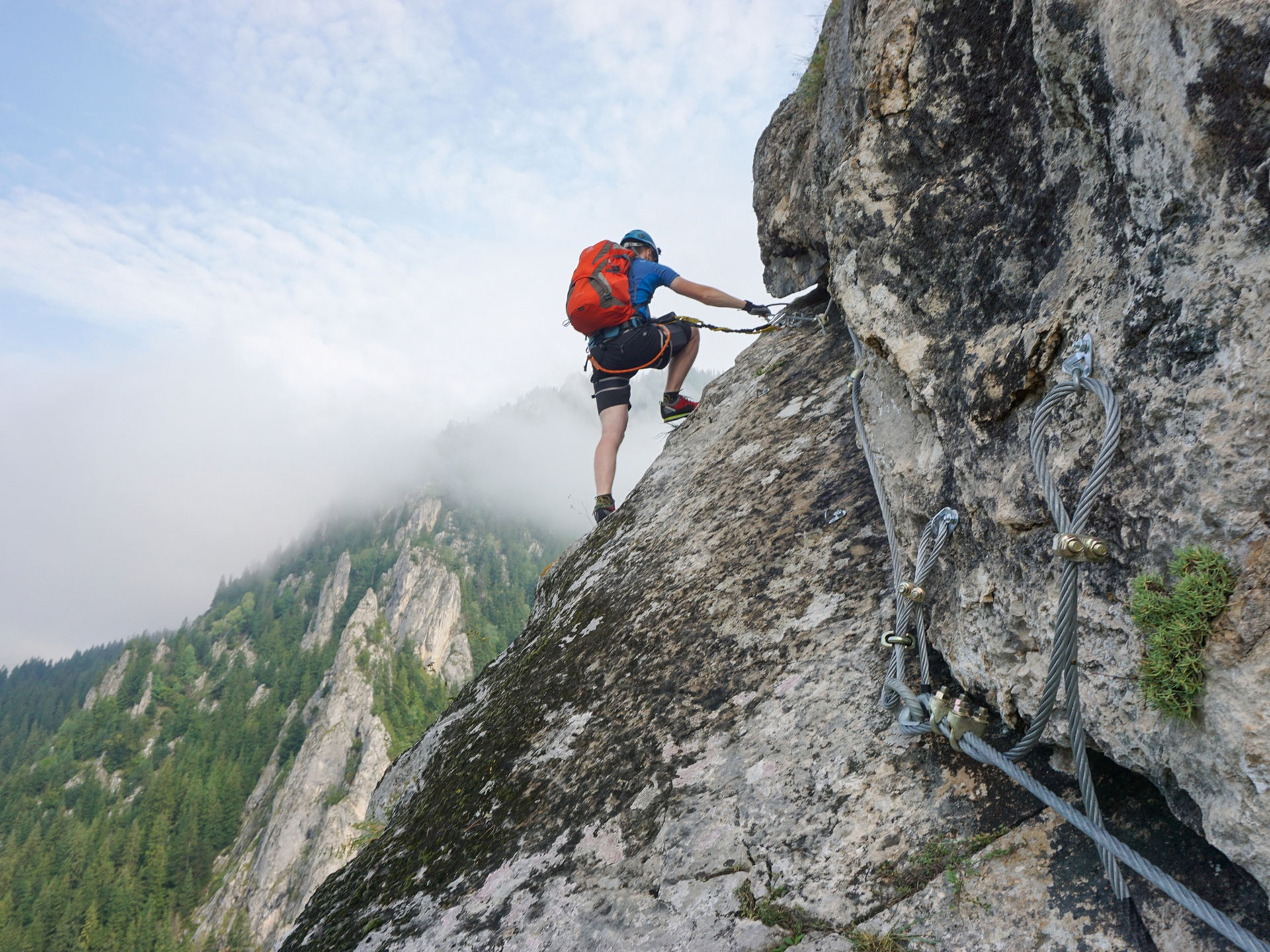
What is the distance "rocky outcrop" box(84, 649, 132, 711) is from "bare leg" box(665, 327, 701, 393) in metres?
177

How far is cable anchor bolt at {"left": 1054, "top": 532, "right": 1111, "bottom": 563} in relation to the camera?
1.96 meters

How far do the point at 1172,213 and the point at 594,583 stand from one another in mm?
4319

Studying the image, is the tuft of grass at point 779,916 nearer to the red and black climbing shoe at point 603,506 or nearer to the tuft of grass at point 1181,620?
the tuft of grass at point 1181,620

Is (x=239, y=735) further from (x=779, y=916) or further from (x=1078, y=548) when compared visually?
(x=1078, y=548)

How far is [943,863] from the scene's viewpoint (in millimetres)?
2373

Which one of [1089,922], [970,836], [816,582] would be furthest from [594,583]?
[1089,922]

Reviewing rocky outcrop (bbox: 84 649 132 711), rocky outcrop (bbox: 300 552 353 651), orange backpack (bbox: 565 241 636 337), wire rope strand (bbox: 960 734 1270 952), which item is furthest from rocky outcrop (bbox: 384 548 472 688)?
wire rope strand (bbox: 960 734 1270 952)

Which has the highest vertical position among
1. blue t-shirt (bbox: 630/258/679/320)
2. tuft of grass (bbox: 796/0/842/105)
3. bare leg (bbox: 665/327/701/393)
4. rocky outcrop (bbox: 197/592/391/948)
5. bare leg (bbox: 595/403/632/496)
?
tuft of grass (bbox: 796/0/842/105)

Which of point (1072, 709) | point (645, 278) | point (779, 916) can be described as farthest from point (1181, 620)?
point (645, 278)

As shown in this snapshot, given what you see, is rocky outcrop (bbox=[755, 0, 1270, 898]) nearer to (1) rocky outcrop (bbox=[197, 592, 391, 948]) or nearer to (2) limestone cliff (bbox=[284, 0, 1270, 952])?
(2) limestone cliff (bbox=[284, 0, 1270, 952])

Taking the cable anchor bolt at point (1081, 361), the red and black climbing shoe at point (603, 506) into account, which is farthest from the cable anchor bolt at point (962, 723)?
the red and black climbing shoe at point (603, 506)

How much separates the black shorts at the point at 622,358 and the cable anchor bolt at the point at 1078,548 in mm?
6219

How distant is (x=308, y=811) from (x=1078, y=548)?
10163 cm

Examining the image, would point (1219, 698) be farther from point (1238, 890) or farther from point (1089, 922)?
point (1089, 922)
